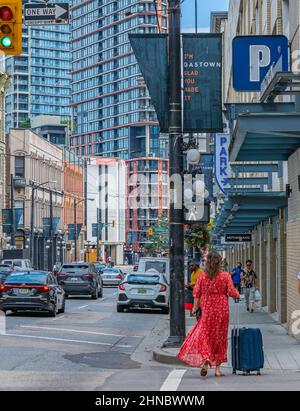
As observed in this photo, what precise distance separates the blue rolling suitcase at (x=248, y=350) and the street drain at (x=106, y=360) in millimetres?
2653

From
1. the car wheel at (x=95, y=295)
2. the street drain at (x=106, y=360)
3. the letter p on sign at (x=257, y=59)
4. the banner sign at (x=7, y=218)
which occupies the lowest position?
the car wheel at (x=95, y=295)

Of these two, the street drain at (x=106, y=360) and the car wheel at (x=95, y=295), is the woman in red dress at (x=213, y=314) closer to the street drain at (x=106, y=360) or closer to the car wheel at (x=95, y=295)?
the street drain at (x=106, y=360)

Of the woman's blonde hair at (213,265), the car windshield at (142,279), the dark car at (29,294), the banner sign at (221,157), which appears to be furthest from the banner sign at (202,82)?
the banner sign at (221,157)

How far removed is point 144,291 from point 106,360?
15.9 m

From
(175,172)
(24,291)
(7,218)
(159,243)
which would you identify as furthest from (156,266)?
(159,243)

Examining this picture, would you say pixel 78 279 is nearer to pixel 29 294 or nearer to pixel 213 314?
pixel 29 294

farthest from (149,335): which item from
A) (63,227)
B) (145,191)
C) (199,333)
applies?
(145,191)

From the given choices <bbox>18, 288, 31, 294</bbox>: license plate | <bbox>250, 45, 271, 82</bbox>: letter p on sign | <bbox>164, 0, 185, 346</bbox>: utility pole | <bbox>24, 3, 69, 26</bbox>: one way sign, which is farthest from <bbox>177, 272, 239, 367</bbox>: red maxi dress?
<bbox>18, 288, 31, 294</bbox>: license plate

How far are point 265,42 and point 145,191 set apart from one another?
169 m

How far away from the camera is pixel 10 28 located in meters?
17.4

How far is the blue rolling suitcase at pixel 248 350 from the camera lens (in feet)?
47.7

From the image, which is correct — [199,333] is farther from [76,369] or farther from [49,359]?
[49,359]

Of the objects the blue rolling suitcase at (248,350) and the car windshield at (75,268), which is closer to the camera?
the blue rolling suitcase at (248,350)

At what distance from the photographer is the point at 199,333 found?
47.1 ft
